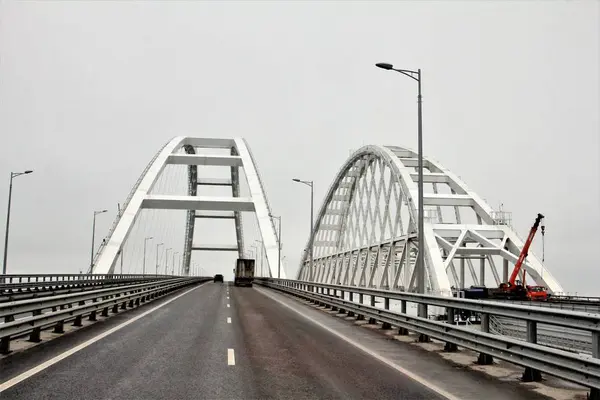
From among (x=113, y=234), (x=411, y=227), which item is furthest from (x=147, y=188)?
(x=411, y=227)

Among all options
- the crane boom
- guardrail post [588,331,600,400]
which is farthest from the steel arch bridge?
guardrail post [588,331,600,400]

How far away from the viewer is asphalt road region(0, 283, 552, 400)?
26.4 feet

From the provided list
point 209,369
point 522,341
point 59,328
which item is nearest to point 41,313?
point 59,328

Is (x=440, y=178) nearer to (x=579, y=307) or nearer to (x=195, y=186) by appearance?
(x=579, y=307)

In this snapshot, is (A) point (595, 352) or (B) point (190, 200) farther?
(B) point (190, 200)

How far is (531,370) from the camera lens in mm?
9359

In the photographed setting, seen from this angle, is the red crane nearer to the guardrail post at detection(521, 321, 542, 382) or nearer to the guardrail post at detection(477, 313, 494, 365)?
the guardrail post at detection(477, 313, 494, 365)

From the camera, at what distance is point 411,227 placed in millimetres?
49219

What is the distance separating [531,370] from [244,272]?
6147cm

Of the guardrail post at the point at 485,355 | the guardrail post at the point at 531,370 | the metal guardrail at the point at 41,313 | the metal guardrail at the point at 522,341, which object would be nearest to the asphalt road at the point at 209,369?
the metal guardrail at the point at 41,313

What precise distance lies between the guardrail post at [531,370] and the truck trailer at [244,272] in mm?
60472

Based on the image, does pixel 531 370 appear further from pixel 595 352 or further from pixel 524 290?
pixel 524 290

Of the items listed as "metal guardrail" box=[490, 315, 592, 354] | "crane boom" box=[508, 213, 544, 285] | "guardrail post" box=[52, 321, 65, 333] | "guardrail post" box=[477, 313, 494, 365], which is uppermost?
"crane boom" box=[508, 213, 544, 285]

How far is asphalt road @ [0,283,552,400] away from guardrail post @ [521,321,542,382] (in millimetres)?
1790
